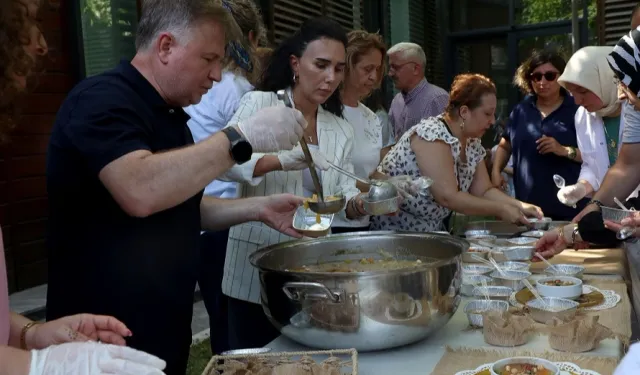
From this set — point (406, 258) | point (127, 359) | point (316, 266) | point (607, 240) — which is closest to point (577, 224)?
point (607, 240)

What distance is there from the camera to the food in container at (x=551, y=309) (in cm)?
168

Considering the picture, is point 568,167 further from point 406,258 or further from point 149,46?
point 149,46

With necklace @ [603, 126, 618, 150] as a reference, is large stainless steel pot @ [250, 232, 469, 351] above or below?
below

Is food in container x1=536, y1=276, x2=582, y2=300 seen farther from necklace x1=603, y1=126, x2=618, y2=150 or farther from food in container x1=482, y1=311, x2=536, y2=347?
necklace x1=603, y1=126, x2=618, y2=150

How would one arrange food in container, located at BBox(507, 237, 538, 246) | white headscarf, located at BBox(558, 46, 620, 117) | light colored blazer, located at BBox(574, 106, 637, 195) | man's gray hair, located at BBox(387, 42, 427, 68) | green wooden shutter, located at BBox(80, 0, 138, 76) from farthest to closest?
man's gray hair, located at BBox(387, 42, 427, 68)
green wooden shutter, located at BBox(80, 0, 138, 76)
light colored blazer, located at BBox(574, 106, 637, 195)
white headscarf, located at BBox(558, 46, 620, 117)
food in container, located at BBox(507, 237, 538, 246)

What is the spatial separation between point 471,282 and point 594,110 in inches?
70.9

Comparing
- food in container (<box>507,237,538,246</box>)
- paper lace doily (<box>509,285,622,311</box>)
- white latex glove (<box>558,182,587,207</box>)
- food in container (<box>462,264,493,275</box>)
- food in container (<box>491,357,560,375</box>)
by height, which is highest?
white latex glove (<box>558,182,587,207</box>)

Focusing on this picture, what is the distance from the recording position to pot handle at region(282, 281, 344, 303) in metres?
1.36

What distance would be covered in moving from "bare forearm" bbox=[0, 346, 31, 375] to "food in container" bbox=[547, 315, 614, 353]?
45.2 inches

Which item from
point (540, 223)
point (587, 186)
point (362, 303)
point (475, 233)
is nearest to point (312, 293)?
point (362, 303)

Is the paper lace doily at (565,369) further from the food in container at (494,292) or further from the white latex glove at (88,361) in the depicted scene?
the white latex glove at (88,361)

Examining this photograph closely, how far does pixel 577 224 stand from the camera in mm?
2482

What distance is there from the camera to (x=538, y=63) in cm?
391

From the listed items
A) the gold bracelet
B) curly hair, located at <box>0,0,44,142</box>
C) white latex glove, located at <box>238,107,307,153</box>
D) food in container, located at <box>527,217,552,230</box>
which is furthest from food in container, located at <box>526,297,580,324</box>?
curly hair, located at <box>0,0,44,142</box>
